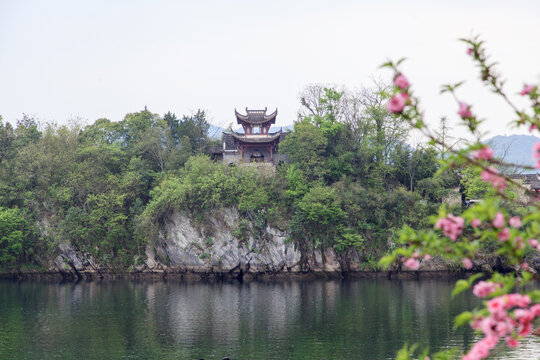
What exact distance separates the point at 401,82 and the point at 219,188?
43243mm

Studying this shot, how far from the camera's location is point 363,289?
141 ft

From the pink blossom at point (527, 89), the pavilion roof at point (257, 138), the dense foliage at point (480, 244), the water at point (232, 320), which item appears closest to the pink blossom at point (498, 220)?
the dense foliage at point (480, 244)

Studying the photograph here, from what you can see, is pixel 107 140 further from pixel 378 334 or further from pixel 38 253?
pixel 378 334

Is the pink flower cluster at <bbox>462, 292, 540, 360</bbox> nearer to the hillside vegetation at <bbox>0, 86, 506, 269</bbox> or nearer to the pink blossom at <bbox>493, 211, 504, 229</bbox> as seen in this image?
the pink blossom at <bbox>493, 211, 504, 229</bbox>

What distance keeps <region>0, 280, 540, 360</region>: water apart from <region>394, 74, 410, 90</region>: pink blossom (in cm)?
1980

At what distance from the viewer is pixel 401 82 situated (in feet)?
20.4

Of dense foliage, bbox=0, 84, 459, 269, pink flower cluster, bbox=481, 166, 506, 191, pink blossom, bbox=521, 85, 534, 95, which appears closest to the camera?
pink flower cluster, bbox=481, 166, 506, 191

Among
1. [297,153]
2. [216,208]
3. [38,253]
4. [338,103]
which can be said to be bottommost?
[38,253]

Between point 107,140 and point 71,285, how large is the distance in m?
16.8

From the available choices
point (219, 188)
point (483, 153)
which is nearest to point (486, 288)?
point (483, 153)

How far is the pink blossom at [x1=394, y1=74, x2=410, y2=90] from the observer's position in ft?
20.4

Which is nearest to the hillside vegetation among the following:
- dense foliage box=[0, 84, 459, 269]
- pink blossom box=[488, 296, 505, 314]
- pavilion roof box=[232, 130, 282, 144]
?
dense foliage box=[0, 84, 459, 269]

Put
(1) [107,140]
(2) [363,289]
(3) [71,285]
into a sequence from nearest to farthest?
1. (2) [363,289]
2. (3) [71,285]
3. (1) [107,140]

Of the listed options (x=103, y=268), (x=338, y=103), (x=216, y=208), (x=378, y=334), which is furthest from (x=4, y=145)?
(x=378, y=334)
